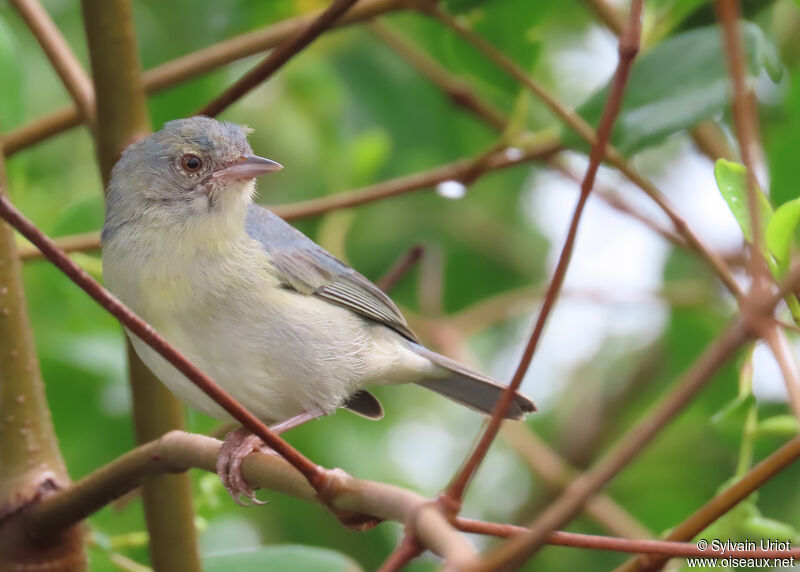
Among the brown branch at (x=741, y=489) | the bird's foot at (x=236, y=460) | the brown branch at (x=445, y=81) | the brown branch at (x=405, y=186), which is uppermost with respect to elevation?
the brown branch at (x=445, y=81)

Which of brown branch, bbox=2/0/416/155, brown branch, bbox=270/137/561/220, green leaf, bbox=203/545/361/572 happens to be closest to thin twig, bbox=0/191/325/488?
green leaf, bbox=203/545/361/572

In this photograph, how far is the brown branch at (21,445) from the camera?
8.74 feet

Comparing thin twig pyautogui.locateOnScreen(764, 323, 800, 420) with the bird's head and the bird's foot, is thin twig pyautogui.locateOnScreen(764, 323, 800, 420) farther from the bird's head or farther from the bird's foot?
the bird's head

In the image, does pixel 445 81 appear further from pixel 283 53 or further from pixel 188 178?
pixel 283 53

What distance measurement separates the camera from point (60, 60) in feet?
10.6

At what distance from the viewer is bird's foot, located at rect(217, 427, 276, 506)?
8.02 feet

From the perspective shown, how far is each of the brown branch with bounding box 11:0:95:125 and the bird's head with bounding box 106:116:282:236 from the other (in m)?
0.24

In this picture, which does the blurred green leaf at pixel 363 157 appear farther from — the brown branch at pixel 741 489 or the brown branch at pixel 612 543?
the brown branch at pixel 612 543

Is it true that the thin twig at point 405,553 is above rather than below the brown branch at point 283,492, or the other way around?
below

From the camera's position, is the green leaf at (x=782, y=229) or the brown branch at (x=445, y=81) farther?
the brown branch at (x=445, y=81)

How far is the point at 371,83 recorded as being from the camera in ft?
17.4

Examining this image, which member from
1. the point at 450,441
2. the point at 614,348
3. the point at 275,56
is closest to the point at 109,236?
the point at 275,56

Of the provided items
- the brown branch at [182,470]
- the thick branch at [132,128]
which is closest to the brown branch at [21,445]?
the brown branch at [182,470]

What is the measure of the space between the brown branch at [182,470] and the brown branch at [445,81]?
2422mm
